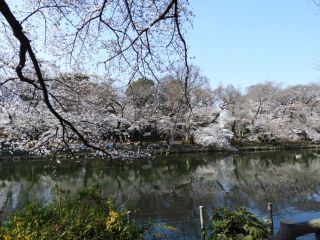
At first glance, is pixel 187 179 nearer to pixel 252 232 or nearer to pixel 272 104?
pixel 252 232

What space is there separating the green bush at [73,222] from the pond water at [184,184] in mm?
3179

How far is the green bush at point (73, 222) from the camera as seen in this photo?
298cm

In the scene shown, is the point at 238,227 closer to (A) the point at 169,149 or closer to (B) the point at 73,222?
(B) the point at 73,222

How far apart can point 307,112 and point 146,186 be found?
27811 mm

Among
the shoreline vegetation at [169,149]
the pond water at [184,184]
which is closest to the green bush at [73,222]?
the pond water at [184,184]

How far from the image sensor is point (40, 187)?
1709 centimetres

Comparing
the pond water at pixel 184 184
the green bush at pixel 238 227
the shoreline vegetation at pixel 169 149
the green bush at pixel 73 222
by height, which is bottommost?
the pond water at pixel 184 184

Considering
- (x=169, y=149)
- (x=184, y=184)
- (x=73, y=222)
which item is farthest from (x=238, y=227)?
(x=169, y=149)

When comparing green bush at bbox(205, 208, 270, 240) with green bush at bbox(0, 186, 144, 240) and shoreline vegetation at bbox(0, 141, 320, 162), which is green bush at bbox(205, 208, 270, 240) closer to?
green bush at bbox(0, 186, 144, 240)

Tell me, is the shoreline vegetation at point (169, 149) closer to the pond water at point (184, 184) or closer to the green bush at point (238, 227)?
the pond water at point (184, 184)

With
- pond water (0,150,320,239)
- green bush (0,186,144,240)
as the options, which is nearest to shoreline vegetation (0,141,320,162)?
pond water (0,150,320,239)

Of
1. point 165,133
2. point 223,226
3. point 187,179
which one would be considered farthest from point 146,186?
point 165,133

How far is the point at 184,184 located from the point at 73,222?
1447 centimetres

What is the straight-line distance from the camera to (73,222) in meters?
3.18
